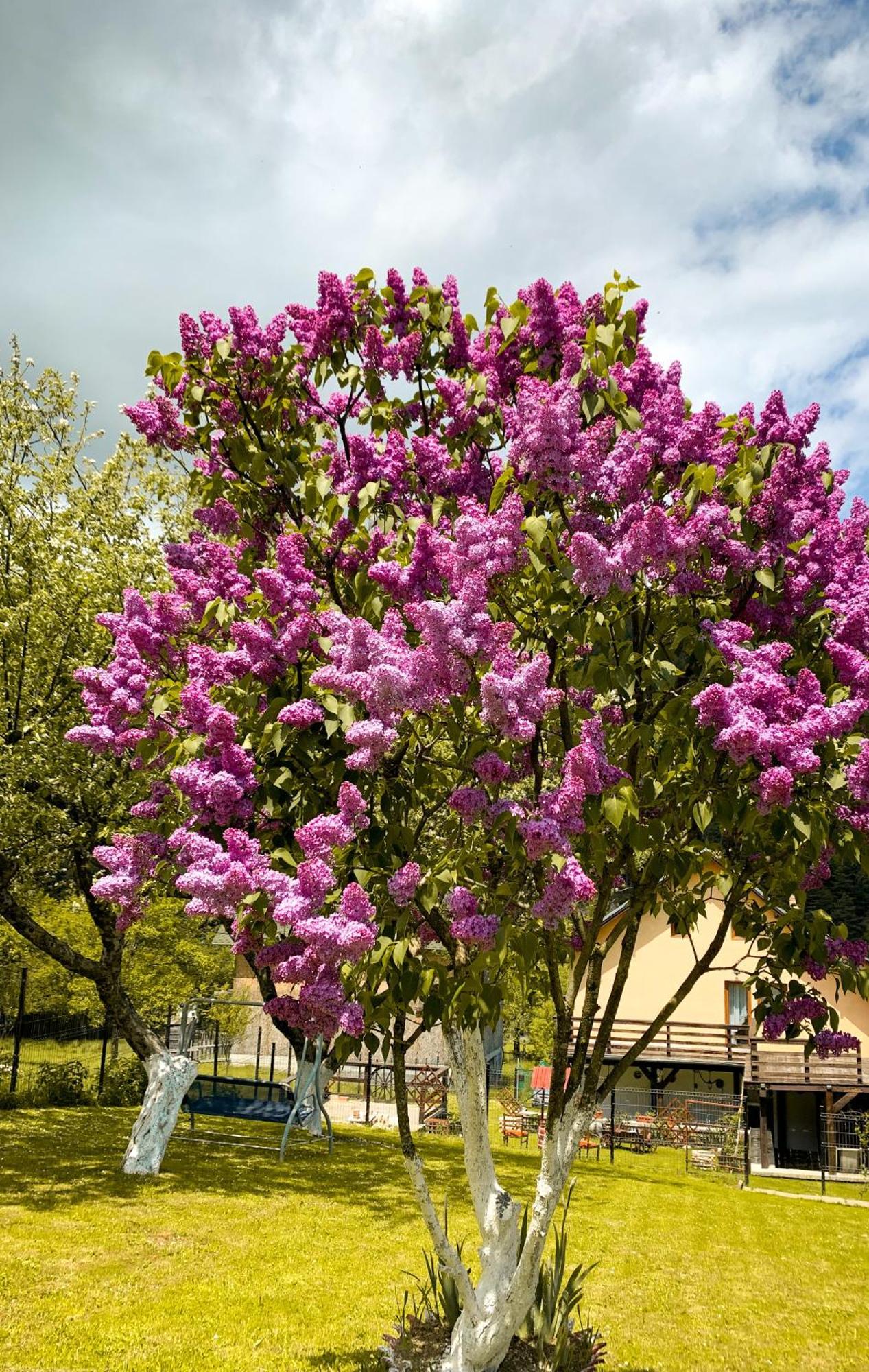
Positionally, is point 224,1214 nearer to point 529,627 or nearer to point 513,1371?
point 513,1371

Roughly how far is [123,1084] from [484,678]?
2605cm

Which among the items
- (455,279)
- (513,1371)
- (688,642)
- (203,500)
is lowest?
(513,1371)

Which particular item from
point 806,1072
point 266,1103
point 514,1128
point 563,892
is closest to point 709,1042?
point 806,1072

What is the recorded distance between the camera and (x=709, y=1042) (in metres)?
35.3

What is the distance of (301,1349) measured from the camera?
7.99 m

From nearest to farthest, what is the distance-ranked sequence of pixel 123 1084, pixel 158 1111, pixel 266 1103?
pixel 158 1111, pixel 266 1103, pixel 123 1084

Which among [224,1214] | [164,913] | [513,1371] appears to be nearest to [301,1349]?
[513,1371]

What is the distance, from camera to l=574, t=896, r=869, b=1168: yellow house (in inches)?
1323

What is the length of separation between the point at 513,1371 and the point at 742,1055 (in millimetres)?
28353

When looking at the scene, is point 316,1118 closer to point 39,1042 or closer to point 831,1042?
point 39,1042

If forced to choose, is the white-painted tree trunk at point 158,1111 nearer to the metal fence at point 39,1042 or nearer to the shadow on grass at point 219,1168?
the shadow on grass at point 219,1168

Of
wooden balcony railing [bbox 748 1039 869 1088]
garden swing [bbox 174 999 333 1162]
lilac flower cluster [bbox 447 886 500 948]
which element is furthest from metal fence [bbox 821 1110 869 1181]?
lilac flower cluster [bbox 447 886 500 948]

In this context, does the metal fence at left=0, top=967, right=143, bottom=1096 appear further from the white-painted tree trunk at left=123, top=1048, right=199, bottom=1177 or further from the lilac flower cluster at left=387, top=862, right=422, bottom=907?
the lilac flower cluster at left=387, top=862, right=422, bottom=907

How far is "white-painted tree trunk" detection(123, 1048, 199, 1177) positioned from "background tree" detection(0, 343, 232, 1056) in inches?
45.8
